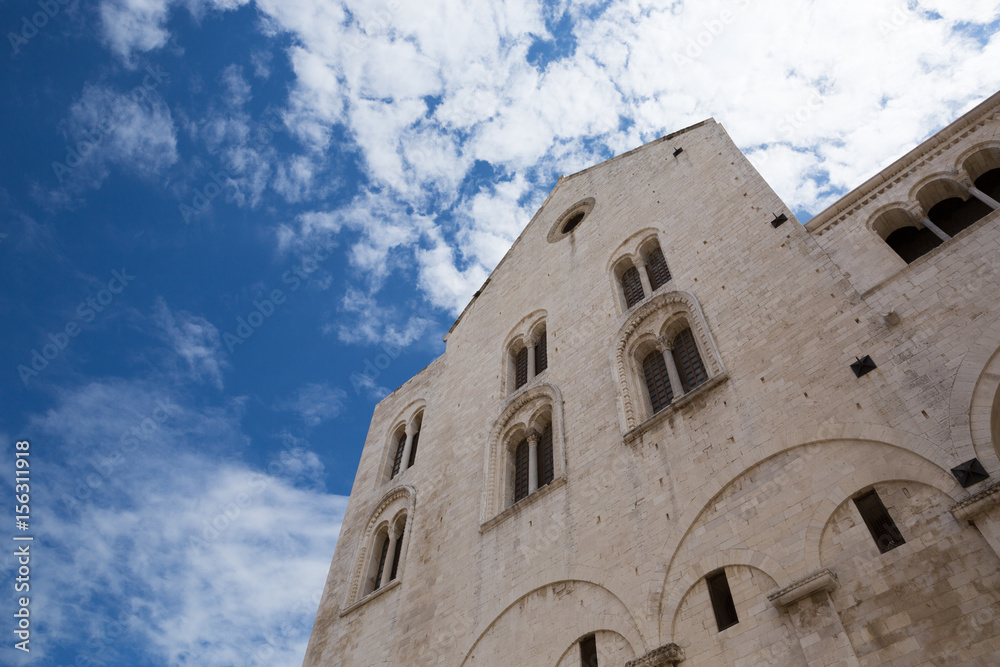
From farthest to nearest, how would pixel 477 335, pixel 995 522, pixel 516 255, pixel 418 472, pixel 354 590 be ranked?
pixel 516 255, pixel 477 335, pixel 418 472, pixel 354 590, pixel 995 522

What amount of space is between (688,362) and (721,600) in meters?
4.64

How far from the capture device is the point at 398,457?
19.0 metres

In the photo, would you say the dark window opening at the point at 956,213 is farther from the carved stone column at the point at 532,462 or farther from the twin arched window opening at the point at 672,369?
the carved stone column at the point at 532,462


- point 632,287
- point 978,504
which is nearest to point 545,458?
point 632,287

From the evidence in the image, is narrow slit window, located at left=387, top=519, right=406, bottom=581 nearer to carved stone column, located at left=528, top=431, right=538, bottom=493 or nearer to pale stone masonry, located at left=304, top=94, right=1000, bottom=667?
pale stone masonry, located at left=304, top=94, right=1000, bottom=667

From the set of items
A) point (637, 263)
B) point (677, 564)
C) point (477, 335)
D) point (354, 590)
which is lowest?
point (677, 564)

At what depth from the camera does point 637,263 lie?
14609mm

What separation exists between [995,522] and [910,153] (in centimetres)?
708

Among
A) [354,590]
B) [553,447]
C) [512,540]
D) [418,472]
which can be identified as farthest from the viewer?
[418,472]

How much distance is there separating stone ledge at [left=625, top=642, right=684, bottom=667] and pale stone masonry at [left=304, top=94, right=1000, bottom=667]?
1.1 inches

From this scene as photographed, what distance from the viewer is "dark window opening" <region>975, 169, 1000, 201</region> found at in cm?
995

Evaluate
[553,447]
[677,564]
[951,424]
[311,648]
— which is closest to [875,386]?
[951,424]

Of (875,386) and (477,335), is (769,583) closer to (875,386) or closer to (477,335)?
(875,386)

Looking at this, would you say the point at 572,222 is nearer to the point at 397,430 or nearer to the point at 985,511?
the point at 397,430
